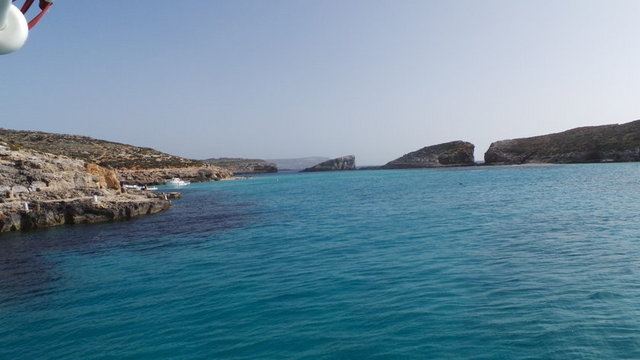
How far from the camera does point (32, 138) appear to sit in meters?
95.2

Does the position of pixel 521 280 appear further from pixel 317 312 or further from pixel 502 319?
pixel 317 312

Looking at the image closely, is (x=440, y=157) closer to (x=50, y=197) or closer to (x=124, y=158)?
(x=124, y=158)

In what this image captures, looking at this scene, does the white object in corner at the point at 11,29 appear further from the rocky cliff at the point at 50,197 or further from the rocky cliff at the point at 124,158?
the rocky cliff at the point at 124,158

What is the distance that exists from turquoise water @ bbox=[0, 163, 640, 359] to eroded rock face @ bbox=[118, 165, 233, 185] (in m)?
75.9

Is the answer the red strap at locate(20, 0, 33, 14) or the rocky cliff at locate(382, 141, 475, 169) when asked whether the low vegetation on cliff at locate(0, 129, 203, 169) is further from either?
the rocky cliff at locate(382, 141, 475, 169)

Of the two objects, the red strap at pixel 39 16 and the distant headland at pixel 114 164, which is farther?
the distant headland at pixel 114 164

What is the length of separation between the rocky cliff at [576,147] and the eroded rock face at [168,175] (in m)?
93.0

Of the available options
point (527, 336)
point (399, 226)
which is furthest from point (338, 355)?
point (399, 226)

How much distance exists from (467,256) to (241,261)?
904 cm

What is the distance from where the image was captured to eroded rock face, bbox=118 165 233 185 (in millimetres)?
94125

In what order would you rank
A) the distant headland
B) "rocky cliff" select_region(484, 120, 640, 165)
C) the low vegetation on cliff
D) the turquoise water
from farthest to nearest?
1. "rocky cliff" select_region(484, 120, 640, 165)
2. the low vegetation on cliff
3. the distant headland
4. the turquoise water

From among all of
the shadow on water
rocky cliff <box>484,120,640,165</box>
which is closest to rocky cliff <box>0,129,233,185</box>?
the shadow on water

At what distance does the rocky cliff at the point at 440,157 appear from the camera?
517ft

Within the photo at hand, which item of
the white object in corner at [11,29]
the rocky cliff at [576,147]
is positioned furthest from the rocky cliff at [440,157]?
the white object in corner at [11,29]
